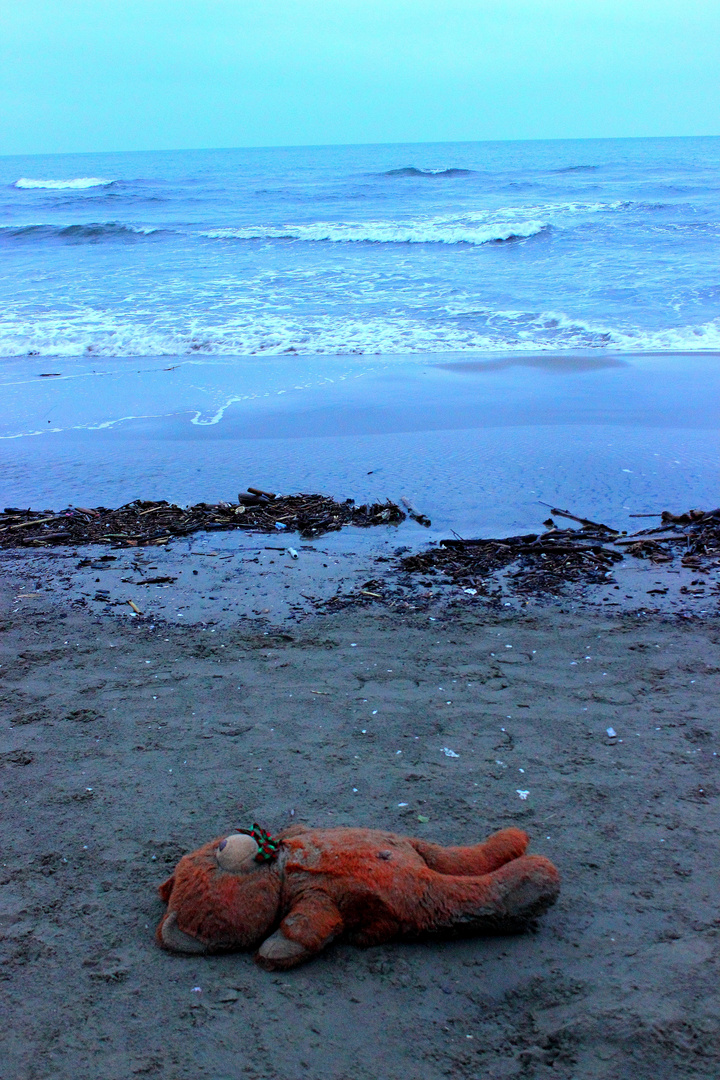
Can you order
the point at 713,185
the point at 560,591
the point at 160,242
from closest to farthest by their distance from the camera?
the point at 560,591
the point at 160,242
the point at 713,185

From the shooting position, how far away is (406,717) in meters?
3.52

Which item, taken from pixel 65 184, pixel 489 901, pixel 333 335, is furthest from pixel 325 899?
pixel 65 184

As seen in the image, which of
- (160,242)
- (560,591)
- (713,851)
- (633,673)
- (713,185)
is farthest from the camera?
(713,185)

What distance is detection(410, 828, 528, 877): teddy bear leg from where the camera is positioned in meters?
2.44

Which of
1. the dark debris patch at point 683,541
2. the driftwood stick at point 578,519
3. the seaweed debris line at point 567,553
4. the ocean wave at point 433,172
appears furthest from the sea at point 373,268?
the seaweed debris line at point 567,553

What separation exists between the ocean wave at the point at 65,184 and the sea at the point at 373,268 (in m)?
8.88

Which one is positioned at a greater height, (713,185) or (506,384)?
(713,185)

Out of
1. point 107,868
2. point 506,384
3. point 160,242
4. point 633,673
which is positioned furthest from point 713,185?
point 107,868

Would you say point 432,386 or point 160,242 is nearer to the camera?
point 432,386

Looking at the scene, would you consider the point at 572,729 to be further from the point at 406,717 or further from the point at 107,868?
the point at 107,868

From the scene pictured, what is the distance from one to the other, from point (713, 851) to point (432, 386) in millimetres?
7556

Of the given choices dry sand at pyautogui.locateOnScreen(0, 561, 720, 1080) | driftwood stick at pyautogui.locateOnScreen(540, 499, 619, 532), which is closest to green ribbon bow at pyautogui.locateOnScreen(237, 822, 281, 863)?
dry sand at pyautogui.locateOnScreen(0, 561, 720, 1080)

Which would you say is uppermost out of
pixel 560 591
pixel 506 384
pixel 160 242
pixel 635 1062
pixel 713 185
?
pixel 713 185

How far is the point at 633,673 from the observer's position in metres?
3.81
